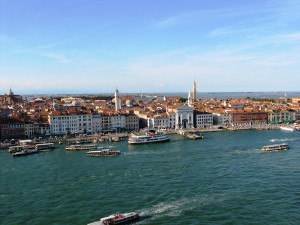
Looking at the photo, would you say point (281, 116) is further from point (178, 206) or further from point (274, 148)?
point (178, 206)

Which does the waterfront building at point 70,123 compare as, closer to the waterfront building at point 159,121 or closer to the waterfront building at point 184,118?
the waterfront building at point 159,121

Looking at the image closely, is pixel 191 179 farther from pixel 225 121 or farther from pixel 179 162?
pixel 225 121

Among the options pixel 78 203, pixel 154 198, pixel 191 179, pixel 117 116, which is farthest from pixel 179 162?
pixel 117 116

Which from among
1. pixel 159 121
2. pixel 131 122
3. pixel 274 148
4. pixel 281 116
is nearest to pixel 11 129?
pixel 131 122

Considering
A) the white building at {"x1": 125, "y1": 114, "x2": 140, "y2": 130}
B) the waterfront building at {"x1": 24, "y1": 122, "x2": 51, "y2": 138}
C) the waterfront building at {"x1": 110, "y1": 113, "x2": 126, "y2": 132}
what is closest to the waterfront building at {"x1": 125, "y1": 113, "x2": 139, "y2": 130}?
the white building at {"x1": 125, "y1": 114, "x2": 140, "y2": 130}

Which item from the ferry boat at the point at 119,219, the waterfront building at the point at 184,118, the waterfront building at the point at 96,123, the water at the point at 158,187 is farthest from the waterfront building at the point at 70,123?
the ferry boat at the point at 119,219

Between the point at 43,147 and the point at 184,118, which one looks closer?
the point at 43,147
